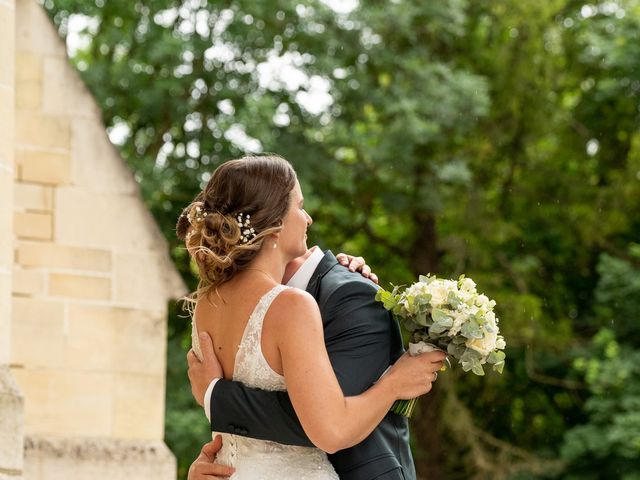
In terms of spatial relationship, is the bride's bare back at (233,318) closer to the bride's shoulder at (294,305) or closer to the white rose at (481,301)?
the bride's shoulder at (294,305)

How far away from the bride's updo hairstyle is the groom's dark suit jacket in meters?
0.23

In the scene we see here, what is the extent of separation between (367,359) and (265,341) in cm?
26

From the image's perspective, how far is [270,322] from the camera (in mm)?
2988

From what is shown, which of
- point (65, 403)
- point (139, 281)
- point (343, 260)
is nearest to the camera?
point (343, 260)

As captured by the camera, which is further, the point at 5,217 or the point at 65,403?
Answer: the point at 65,403

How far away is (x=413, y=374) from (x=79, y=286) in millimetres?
4349

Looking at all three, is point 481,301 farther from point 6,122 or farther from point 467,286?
point 6,122

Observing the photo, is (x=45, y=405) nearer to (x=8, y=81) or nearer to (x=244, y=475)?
(x=8, y=81)

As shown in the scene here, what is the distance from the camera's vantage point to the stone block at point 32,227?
23.0ft

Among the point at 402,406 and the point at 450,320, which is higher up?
the point at 450,320

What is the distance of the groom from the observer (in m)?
3.00

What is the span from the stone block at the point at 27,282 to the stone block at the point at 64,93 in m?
0.99

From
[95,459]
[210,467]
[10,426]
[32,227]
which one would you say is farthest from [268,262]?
[32,227]

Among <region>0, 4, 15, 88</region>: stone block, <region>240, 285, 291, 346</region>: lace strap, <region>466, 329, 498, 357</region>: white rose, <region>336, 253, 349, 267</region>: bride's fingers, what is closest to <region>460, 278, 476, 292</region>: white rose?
<region>466, 329, 498, 357</region>: white rose
